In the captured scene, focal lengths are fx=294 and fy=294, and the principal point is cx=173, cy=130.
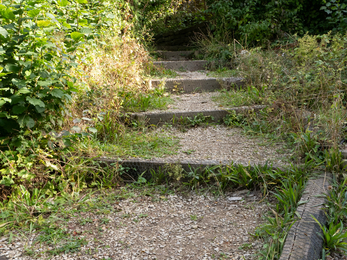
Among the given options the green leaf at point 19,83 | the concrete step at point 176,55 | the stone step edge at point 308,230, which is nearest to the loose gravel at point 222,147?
the stone step edge at point 308,230

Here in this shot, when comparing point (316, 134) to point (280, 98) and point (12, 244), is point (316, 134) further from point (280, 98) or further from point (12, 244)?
point (12, 244)

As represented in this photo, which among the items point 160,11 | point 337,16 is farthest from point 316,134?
point 160,11

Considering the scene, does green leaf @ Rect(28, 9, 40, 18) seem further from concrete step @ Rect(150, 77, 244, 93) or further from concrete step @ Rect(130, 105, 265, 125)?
concrete step @ Rect(150, 77, 244, 93)

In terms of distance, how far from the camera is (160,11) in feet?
24.4

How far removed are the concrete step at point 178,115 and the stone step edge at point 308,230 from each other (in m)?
1.74

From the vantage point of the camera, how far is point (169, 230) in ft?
6.92

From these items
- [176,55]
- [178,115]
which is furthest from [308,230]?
[176,55]

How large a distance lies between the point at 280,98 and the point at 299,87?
9.5 inches

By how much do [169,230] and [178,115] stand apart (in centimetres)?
197

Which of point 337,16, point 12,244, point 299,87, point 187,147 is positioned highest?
point 337,16

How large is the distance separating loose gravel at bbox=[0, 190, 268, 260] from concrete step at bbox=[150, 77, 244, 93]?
9.38 feet

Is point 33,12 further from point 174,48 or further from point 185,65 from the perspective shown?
point 174,48

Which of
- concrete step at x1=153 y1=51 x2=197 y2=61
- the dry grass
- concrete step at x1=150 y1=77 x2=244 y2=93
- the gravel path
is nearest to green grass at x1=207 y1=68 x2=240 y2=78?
concrete step at x1=150 y1=77 x2=244 y2=93

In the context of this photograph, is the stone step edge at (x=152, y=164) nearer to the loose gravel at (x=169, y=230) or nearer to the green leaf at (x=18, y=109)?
the loose gravel at (x=169, y=230)
